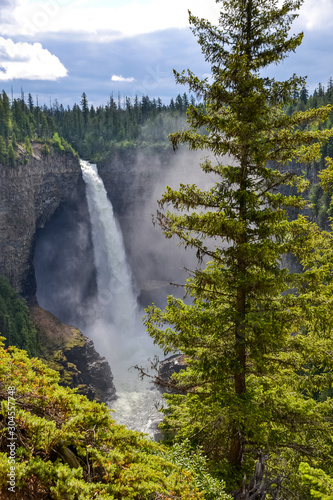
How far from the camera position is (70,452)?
3.89 meters

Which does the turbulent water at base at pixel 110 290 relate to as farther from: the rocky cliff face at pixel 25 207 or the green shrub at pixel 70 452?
the green shrub at pixel 70 452

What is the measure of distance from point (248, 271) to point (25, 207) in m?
43.0

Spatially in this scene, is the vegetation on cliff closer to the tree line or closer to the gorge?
the gorge

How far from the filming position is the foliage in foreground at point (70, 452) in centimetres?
323

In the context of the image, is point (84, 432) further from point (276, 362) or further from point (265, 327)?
point (276, 362)

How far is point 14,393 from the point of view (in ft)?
13.3

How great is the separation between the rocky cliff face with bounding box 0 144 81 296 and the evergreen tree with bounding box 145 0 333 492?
40078 mm

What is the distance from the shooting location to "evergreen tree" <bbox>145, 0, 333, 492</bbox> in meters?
7.02

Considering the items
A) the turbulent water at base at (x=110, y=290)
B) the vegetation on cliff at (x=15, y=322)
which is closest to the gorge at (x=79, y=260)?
the turbulent water at base at (x=110, y=290)

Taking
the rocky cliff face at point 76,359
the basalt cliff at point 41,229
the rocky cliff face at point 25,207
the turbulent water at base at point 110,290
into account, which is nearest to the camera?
the rocky cliff face at point 76,359

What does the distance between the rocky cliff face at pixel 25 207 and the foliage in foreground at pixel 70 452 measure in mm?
41765

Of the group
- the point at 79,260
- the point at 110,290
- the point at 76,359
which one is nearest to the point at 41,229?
the point at 79,260

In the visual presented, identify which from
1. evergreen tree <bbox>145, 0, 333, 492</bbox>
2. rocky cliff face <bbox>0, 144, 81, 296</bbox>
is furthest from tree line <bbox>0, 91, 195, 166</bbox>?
evergreen tree <bbox>145, 0, 333, 492</bbox>

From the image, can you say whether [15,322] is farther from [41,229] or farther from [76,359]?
[41,229]
